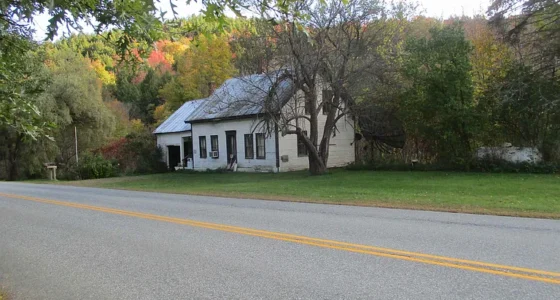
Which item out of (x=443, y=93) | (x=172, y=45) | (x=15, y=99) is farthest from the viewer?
(x=443, y=93)

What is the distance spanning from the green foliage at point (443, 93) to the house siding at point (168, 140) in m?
18.3

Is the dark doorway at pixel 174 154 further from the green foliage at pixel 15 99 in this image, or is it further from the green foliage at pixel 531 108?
the green foliage at pixel 15 99

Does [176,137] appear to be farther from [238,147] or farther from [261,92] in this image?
[261,92]

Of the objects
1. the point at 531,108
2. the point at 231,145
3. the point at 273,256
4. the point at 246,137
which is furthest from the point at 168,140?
the point at 273,256

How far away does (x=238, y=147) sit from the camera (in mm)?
29984

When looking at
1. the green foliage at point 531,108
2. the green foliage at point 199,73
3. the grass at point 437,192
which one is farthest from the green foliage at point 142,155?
the green foliage at point 531,108

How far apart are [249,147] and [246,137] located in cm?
66

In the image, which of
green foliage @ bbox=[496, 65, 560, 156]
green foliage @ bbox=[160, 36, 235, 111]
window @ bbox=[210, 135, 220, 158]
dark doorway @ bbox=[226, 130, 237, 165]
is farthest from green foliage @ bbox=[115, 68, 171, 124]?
green foliage @ bbox=[496, 65, 560, 156]

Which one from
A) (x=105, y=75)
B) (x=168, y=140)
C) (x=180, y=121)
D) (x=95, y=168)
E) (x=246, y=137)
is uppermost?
(x=105, y=75)

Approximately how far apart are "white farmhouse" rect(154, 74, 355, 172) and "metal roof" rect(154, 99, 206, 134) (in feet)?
0.50

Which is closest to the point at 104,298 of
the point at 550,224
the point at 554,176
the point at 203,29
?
the point at 203,29

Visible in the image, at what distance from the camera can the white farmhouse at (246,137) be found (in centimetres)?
2423

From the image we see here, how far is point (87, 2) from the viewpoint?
426 centimetres

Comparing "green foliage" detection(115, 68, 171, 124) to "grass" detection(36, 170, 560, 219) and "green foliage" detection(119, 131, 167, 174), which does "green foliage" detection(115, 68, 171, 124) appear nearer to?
"green foliage" detection(119, 131, 167, 174)
